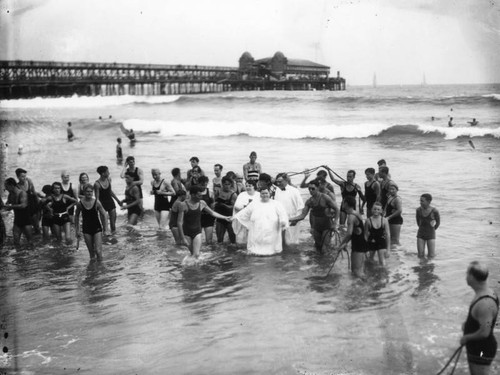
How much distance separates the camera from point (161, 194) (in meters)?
9.62

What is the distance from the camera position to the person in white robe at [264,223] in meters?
7.73

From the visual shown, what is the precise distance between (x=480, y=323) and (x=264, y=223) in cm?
430

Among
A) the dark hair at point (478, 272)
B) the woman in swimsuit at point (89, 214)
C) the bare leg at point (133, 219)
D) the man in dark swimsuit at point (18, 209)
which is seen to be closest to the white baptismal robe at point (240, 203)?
the woman in swimsuit at point (89, 214)

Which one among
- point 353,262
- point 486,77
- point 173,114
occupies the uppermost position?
point 173,114

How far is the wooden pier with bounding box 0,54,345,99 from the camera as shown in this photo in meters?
48.0

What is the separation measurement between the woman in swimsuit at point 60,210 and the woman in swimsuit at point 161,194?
4.94ft

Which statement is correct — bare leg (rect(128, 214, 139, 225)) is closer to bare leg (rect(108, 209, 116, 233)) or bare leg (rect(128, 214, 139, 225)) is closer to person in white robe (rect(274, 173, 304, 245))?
bare leg (rect(108, 209, 116, 233))

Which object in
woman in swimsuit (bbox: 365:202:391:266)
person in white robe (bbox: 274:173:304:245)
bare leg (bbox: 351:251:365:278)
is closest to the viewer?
woman in swimsuit (bbox: 365:202:391:266)

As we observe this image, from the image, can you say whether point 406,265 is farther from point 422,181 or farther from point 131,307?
point 422,181

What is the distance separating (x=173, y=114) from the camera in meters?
40.7

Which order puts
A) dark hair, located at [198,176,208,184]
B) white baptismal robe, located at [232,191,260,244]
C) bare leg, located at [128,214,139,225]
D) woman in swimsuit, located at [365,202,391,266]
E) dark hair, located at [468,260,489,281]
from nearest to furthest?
dark hair, located at [468,260,489,281] < woman in swimsuit, located at [365,202,391,266] < white baptismal robe, located at [232,191,260,244] < dark hair, located at [198,176,208,184] < bare leg, located at [128,214,139,225]

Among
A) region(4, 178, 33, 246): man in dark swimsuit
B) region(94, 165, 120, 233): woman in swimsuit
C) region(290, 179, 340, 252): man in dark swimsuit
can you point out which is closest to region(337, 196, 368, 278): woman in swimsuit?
region(290, 179, 340, 252): man in dark swimsuit

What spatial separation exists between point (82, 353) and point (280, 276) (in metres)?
3.05

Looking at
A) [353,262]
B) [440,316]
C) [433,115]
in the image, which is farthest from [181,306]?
[433,115]
